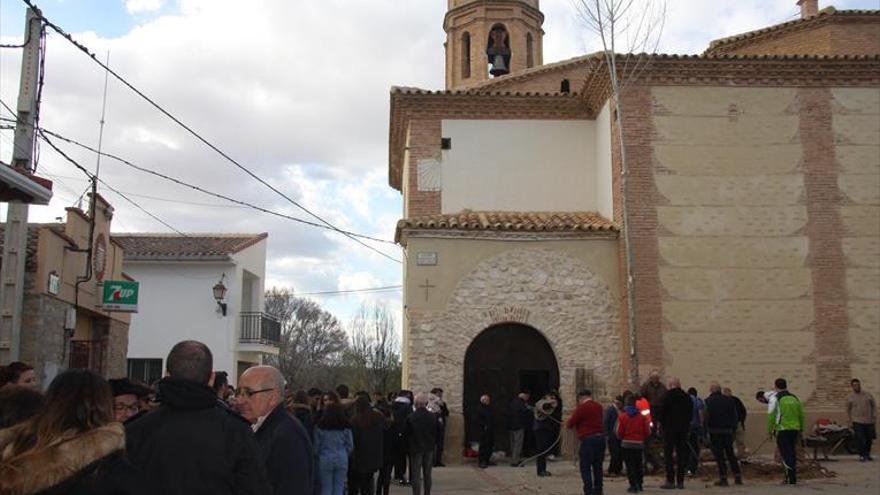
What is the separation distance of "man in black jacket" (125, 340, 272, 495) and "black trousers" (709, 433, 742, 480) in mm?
10058

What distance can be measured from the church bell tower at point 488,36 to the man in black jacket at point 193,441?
2367 centimetres

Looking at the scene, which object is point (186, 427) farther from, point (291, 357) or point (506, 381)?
point (291, 357)

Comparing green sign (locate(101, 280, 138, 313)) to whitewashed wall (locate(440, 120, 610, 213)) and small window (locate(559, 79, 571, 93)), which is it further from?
small window (locate(559, 79, 571, 93))

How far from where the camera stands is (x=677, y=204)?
17.3 m

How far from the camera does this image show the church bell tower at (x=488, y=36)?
27.1m

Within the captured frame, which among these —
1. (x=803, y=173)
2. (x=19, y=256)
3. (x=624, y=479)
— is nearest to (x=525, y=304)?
(x=624, y=479)

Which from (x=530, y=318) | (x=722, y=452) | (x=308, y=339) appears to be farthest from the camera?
(x=308, y=339)

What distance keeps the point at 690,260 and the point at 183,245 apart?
17074 mm

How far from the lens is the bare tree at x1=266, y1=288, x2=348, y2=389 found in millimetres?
53028

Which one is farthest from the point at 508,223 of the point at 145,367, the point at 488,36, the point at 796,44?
the point at 145,367

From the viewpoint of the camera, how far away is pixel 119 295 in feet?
50.0

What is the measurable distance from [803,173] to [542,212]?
5.58 meters

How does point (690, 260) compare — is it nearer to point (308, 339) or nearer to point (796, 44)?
point (796, 44)

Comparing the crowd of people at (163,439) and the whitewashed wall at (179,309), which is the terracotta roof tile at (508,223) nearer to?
the whitewashed wall at (179,309)
